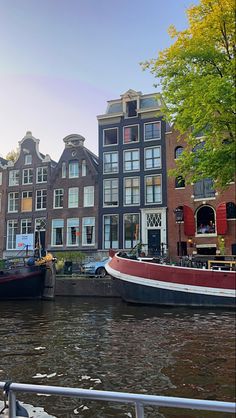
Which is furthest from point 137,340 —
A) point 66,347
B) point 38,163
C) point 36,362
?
point 38,163

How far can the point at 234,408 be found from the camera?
1.81 metres

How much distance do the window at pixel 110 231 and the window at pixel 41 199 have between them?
6867mm

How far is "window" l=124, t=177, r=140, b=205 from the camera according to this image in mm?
30953

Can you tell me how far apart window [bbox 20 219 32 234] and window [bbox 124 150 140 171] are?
431 inches

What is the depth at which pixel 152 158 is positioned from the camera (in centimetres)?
3091

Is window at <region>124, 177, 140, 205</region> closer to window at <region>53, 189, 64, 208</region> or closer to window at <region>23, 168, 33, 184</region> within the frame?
window at <region>53, 189, 64, 208</region>

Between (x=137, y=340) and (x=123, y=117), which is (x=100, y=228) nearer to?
(x=123, y=117)

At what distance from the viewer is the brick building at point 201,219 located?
87.4 ft

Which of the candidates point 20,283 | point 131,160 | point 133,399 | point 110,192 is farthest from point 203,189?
point 133,399

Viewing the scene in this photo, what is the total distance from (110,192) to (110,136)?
17.9 feet

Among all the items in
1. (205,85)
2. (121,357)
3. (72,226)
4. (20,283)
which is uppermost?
(205,85)

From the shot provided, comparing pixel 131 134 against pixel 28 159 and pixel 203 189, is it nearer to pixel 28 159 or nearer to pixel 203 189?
pixel 203 189

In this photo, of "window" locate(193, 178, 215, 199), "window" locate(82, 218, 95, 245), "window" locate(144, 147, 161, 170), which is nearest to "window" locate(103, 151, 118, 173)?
"window" locate(144, 147, 161, 170)

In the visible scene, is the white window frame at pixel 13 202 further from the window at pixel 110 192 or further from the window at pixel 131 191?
the window at pixel 131 191
